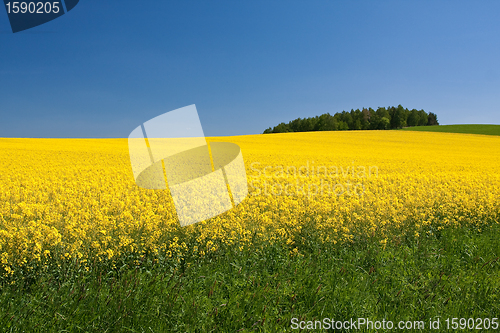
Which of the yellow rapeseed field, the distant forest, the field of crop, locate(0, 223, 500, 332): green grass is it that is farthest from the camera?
the distant forest

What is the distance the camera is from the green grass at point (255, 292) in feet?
9.92

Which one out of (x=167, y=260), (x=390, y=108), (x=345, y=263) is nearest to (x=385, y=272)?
(x=345, y=263)

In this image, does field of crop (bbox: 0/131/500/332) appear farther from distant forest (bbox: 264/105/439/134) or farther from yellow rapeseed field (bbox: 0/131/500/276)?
distant forest (bbox: 264/105/439/134)

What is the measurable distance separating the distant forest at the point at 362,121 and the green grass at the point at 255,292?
245ft

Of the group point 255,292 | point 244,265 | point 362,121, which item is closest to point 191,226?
point 244,265

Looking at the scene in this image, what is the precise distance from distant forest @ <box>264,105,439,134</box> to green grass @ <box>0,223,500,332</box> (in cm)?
7469

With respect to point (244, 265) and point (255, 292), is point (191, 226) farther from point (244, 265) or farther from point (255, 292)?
point (255, 292)

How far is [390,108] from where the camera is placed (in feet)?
300

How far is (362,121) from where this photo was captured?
85188 millimetres

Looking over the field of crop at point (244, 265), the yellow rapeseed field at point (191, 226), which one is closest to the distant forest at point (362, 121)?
the yellow rapeseed field at point (191, 226)

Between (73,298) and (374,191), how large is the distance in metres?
8.62

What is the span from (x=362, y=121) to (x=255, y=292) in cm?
8984

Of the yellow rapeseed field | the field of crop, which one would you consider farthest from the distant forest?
the field of crop

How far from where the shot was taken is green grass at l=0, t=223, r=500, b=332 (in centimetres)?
302
